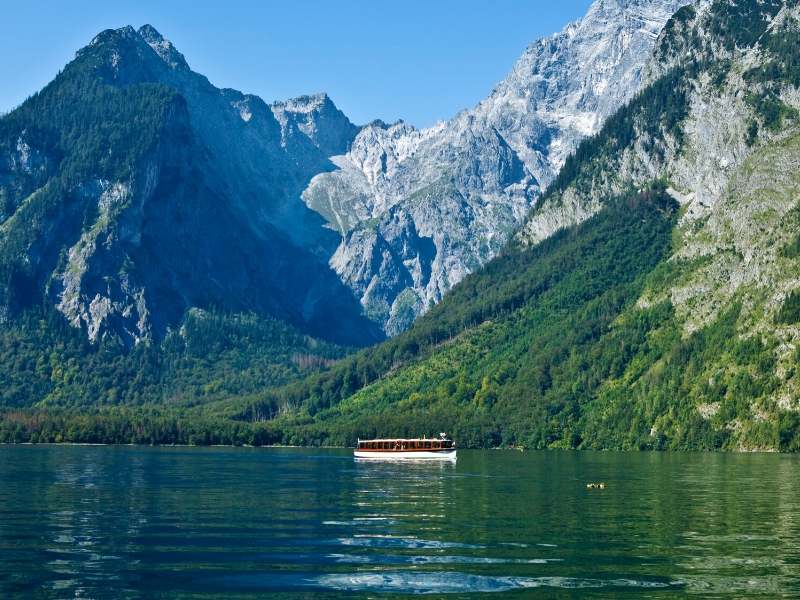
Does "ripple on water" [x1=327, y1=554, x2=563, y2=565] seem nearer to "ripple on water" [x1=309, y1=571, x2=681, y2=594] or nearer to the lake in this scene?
the lake

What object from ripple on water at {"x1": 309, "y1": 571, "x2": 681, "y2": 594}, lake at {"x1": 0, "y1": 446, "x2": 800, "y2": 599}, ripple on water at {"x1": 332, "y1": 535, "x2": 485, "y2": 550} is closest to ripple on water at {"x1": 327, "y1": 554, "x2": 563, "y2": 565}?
lake at {"x1": 0, "y1": 446, "x2": 800, "y2": 599}

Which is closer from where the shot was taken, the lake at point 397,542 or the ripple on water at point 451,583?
the ripple on water at point 451,583

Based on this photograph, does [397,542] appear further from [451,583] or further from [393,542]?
[451,583]

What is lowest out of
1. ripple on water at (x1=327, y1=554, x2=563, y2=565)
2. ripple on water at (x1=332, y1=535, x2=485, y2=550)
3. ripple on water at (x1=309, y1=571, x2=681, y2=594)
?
ripple on water at (x1=309, y1=571, x2=681, y2=594)

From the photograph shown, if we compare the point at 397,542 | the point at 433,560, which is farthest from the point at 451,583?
the point at 397,542

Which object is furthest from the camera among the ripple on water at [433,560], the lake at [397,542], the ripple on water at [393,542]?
the ripple on water at [393,542]

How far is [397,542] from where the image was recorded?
10769 centimetres

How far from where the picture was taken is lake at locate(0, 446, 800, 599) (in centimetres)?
8456

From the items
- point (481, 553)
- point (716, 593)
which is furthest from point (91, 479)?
point (716, 593)

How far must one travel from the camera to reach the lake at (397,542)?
84.6m

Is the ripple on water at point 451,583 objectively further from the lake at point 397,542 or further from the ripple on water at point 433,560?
the ripple on water at point 433,560

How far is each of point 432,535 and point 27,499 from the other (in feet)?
195

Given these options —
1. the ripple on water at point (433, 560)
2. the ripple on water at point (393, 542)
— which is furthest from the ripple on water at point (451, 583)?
the ripple on water at point (393, 542)

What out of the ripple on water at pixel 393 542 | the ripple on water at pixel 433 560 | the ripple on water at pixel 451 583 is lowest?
the ripple on water at pixel 451 583
